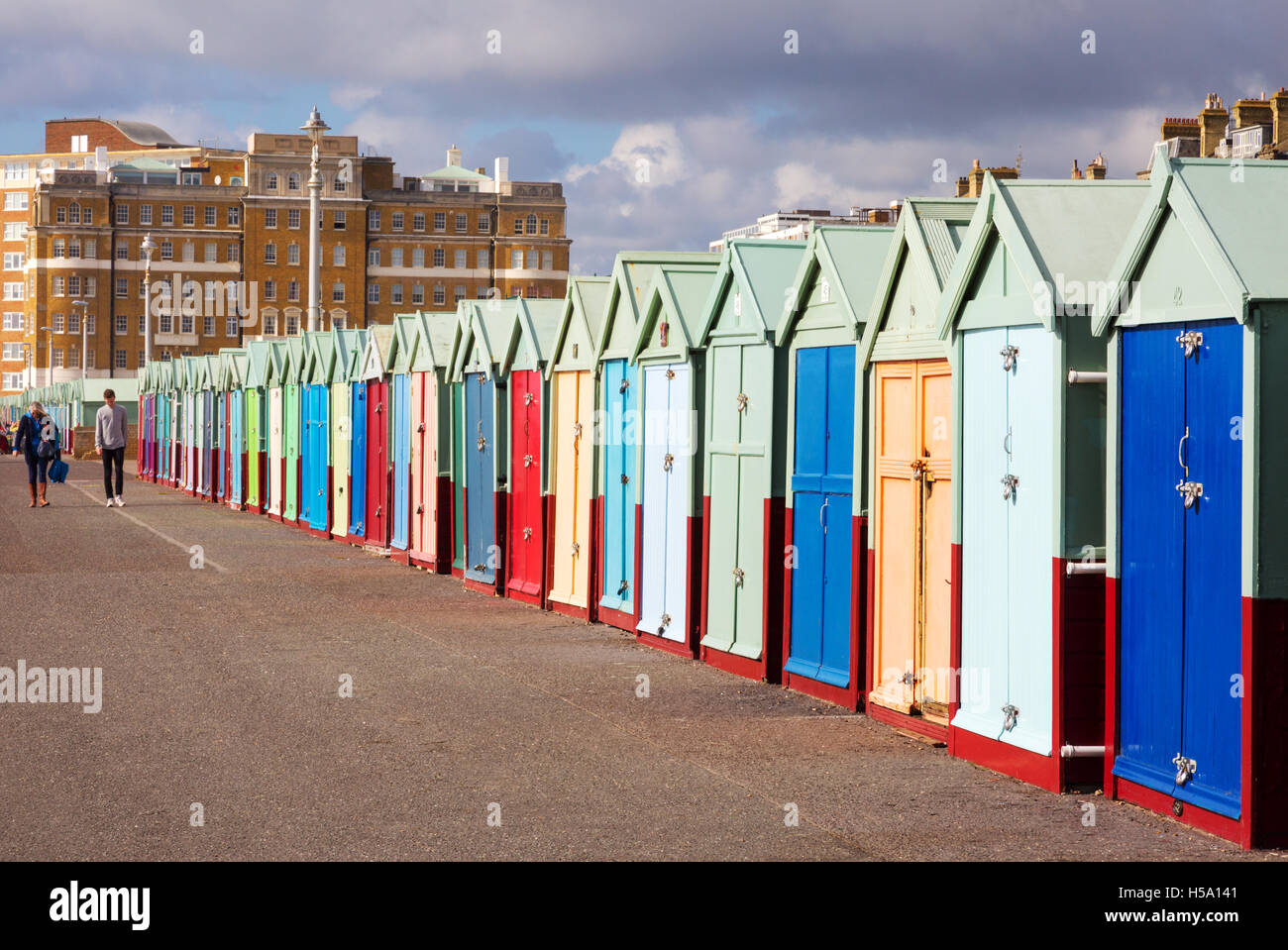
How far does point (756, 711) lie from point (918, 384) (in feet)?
7.10

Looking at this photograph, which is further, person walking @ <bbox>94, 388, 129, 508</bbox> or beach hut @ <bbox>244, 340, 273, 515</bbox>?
beach hut @ <bbox>244, 340, 273, 515</bbox>

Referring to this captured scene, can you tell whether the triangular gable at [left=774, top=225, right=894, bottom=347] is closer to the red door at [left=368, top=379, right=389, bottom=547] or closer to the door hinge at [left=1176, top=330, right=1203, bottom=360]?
the door hinge at [left=1176, top=330, right=1203, bottom=360]

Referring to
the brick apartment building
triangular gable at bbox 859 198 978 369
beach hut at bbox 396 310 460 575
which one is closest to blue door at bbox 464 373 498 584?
beach hut at bbox 396 310 460 575

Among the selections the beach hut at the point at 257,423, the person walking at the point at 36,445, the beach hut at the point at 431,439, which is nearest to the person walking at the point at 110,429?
the person walking at the point at 36,445

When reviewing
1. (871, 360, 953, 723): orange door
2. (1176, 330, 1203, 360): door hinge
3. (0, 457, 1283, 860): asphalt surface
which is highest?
(1176, 330, 1203, 360): door hinge

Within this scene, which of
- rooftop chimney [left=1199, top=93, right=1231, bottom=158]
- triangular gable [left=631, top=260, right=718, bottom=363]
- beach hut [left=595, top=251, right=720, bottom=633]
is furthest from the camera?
rooftop chimney [left=1199, top=93, right=1231, bottom=158]

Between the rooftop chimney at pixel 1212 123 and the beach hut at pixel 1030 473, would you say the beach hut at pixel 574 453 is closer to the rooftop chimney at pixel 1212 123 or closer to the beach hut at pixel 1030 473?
the beach hut at pixel 1030 473

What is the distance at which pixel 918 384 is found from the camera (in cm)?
943

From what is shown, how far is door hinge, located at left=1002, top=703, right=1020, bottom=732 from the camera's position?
810cm

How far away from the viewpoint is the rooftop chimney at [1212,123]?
125 ft

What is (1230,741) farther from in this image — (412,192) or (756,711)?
(412,192)

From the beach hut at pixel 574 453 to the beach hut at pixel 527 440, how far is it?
0.45 feet

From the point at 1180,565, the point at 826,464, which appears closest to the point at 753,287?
the point at 826,464

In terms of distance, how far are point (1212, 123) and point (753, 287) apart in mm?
30030
